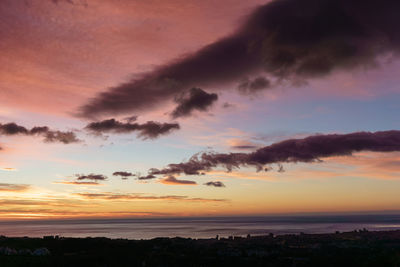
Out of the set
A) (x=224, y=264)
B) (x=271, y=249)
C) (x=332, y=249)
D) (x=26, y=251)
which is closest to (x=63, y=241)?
(x=26, y=251)

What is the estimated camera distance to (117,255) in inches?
3076

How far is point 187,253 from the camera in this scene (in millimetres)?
84312

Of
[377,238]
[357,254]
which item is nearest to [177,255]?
[357,254]

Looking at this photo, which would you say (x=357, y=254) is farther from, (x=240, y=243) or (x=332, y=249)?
(x=240, y=243)

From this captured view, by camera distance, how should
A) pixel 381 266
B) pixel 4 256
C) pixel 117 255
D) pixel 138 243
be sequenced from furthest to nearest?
1. pixel 138 243
2. pixel 117 255
3. pixel 4 256
4. pixel 381 266

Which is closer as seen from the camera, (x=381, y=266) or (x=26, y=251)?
(x=381, y=266)

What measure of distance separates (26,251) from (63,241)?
59.2ft

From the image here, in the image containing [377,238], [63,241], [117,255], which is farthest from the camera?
[377,238]

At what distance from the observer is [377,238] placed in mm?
112938

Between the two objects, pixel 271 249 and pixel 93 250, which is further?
pixel 271 249

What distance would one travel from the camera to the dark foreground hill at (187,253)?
2628 inches

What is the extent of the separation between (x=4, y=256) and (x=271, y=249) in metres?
59.2

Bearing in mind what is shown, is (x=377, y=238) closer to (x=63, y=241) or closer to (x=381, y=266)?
(x=381, y=266)

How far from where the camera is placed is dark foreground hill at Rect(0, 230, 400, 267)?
6675cm
